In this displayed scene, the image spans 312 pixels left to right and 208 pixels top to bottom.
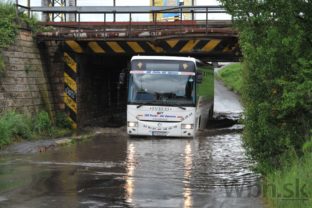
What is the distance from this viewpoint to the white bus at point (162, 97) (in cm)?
2131

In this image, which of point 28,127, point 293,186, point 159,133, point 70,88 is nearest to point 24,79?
point 28,127

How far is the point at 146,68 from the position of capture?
21656 mm

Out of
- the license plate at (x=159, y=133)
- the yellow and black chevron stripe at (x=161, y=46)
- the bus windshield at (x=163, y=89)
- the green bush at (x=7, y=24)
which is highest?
the green bush at (x=7, y=24)

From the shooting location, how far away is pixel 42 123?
20.9 metres

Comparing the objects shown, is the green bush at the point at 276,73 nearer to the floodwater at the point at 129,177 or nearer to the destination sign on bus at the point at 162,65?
the floodwater at the point at 129,177

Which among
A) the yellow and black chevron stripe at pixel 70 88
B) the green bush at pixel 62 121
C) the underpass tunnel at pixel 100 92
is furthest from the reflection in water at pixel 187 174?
the underpass tunnel at pixel 100 92

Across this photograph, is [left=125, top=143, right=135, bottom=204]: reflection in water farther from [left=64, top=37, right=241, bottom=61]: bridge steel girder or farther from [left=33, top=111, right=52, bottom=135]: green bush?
[left=64, top=37, right=241, bottom=61]: bridge steel girder

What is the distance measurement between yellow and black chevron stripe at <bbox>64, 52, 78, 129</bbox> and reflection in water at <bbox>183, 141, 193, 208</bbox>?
22.0 ft

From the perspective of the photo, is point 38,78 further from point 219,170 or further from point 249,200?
point 249,200

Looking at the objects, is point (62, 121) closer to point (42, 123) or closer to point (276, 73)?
point (42, 123)

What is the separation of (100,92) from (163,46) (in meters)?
6.96

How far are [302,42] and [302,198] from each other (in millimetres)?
3241

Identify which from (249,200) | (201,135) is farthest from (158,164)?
(201,135)

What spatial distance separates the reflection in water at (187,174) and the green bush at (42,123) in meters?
5.22
